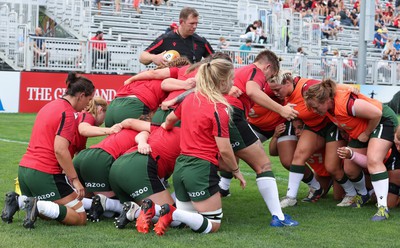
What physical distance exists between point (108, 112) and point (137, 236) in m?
2.35

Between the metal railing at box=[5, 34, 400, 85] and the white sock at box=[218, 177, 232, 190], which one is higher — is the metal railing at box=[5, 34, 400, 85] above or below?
above

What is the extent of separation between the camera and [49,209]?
6629 mm

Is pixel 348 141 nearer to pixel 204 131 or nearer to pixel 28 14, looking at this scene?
pixel 204 131

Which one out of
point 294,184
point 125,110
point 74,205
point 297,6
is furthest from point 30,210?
point 297,6

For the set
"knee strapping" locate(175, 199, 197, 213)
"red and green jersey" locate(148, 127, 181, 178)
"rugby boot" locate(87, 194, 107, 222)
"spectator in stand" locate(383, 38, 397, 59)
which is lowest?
"rugby boot" locate(87, 194, 107, 222)

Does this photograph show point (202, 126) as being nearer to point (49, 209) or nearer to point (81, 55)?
point (49, 209)

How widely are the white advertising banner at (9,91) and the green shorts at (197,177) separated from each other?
1493cm

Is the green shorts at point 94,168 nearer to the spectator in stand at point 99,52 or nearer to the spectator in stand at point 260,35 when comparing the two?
the spectator in stand at point 99,52

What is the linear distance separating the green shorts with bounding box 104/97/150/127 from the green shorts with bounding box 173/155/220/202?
5.80ft

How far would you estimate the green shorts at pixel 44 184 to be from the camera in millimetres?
6828

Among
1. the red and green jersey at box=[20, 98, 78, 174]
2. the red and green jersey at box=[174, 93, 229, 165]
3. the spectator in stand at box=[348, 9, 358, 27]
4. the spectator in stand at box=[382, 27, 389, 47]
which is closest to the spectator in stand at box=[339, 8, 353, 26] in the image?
the spectator in stand at box=[348, 9, 358, 27]

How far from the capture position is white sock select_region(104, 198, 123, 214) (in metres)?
7.33

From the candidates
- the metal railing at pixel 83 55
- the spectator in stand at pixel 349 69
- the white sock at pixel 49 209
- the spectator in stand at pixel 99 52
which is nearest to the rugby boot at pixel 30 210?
the white sock at pixel 49 209

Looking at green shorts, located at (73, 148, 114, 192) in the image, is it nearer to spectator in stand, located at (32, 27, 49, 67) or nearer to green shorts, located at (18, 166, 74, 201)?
green shorts, located at (18, 166, 74, 201)
